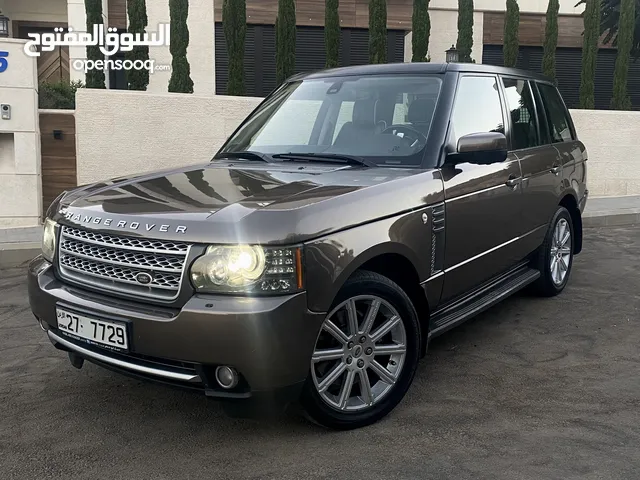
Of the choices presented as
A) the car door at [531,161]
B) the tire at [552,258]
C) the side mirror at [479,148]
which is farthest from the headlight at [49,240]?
the tire at [552,258]

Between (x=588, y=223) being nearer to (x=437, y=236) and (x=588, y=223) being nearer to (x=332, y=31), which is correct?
(x=332, y=31)

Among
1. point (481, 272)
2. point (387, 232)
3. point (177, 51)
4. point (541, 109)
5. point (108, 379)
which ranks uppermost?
point (177, 51)

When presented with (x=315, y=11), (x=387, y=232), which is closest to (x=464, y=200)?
(x=387, y=232)

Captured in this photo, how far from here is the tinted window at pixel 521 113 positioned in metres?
4.82

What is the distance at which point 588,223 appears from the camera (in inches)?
390

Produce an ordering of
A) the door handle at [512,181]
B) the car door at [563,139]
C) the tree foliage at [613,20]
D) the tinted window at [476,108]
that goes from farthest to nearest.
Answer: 1. the tree foliage at [613,20]
2. the car door at [563,139]
3. the door handle at [512,181]
4. the tinted window at [476,108]

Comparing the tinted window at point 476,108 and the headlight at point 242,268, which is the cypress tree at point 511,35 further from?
the headlight at point 242,268

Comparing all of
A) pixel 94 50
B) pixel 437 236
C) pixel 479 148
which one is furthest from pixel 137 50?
pixel 437 236

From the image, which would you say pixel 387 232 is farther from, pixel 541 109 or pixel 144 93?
pixel 144 93

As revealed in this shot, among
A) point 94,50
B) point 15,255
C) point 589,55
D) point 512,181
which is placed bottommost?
point 15,255

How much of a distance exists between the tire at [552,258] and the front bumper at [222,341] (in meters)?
3.06

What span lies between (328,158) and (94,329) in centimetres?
166

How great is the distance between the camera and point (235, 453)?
3.04 metres

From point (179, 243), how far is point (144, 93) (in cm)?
752
